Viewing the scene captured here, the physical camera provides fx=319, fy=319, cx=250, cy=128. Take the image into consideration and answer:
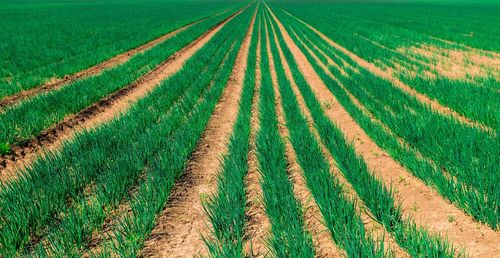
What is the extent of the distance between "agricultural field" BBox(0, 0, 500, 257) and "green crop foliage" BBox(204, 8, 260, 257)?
0.02m

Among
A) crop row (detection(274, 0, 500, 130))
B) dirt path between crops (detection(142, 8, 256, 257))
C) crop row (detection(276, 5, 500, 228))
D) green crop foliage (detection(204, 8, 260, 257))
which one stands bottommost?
dirt path between crops (detection(142, 8, 256, 257))

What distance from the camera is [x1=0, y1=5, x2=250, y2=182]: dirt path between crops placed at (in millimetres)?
5734

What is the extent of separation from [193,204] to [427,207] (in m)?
2.90


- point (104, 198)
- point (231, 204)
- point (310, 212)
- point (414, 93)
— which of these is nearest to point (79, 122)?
point (104, 198)

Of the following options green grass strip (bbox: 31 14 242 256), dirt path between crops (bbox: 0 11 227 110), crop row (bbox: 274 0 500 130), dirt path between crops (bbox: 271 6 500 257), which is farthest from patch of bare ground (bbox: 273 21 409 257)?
dirt path between crops (bbox: 0 11 227 110)

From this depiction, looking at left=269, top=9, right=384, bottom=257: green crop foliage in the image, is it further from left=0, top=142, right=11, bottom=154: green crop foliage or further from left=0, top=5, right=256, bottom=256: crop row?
left=0, top=142, right=11, bottom=154: green crop foliage

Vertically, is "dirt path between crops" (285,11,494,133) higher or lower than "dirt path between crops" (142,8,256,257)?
higher

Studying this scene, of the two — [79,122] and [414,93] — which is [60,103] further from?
[414,93]

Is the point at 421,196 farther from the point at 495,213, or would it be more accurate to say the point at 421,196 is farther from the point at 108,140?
the point at 108,140

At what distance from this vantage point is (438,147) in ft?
16.1

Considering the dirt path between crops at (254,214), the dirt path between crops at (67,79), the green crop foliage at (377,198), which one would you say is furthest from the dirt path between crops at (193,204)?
the dirt path between crops at (67,79)

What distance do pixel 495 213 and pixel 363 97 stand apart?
515 centimetres

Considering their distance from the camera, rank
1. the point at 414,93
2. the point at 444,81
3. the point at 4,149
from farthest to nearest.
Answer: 1. the point at 444,81
2. the point at 414,93
3. the point at 4,149

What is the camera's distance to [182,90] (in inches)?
379
